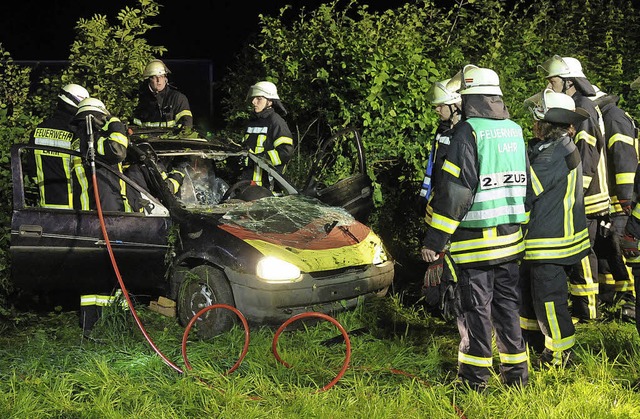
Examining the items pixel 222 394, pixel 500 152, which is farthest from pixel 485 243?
pixel 222 394

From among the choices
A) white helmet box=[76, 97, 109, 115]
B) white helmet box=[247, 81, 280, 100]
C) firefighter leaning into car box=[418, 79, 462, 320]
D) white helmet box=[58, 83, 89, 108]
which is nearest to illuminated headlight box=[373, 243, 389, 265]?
firefighter leaning into car box=[418, 79, 462, 320]

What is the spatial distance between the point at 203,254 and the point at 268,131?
7.86 ft

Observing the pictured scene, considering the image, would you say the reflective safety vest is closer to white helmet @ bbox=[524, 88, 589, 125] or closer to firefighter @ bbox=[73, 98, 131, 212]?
white helmet @ bbox=[524, 88, 589, 125]

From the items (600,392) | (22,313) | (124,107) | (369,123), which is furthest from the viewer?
(124,107)

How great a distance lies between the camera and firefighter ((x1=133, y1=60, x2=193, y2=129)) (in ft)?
28.7

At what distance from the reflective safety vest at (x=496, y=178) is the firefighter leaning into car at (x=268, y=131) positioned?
3.34 meters

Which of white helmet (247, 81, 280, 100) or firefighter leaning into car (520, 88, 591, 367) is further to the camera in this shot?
white helmet (247, 81, 280, 100)

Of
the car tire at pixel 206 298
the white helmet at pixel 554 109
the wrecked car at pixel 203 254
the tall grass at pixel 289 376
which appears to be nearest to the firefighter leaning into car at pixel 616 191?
the tall grass at pixel 289 376

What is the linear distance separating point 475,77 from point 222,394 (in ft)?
7.91

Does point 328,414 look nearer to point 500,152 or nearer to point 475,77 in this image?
point 500,152

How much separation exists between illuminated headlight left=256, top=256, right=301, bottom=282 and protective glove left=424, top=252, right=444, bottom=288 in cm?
114

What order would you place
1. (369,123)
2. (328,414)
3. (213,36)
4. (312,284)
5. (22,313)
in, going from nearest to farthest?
(328,414), (312,284), (22,313), (369,123), (213,36)

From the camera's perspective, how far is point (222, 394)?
4.70 metres

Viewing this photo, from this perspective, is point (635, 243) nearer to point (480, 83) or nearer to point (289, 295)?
point (480, 83)
